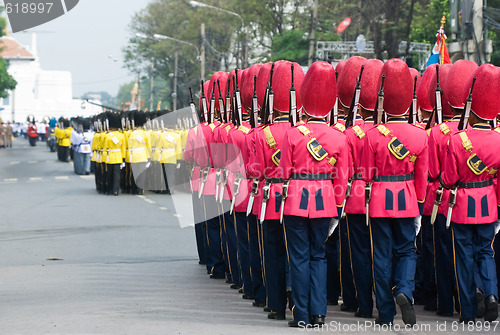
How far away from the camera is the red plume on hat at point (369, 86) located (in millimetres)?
8422

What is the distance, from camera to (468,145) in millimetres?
7805

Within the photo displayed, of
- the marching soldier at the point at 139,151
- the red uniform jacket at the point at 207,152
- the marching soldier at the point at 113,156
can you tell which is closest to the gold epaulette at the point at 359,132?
the red uniform jacket at the point at 207,152

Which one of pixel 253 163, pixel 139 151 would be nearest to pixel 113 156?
pixel 139 151

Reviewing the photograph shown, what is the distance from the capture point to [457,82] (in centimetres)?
844

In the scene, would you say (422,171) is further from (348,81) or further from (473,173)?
(348,81)

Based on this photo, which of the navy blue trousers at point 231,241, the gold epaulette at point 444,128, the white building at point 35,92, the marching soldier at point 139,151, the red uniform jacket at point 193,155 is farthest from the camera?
the white building at point 35,92

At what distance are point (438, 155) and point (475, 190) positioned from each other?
47cm

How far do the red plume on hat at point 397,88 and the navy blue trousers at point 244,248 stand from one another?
6.36 feet

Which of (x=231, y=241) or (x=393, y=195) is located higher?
(x=393, y=195)

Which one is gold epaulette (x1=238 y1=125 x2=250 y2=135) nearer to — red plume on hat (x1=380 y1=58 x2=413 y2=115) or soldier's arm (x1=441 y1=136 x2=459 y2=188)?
red plume on hat (x1=380 y1=58 x2=413 y2=115)

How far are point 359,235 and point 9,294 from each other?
3729mm

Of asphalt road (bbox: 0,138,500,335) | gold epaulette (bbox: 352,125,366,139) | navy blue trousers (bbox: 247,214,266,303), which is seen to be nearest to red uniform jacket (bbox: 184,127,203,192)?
asphalt road (bbox: 0,138,500,335)

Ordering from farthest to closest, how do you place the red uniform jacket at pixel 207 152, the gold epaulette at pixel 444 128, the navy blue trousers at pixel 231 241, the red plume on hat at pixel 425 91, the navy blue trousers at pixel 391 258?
the red uniform jacket at pixel 207 152 → the navy blue trousers at pixel 231 241 → the red plume on hat at pixel 425 91 → the gold epaulette at pixel 444 128 → the navy blue trousers at pixel 391 258

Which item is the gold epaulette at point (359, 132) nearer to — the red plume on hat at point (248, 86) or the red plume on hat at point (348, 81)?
the red plume on hat at point (348, 81)
